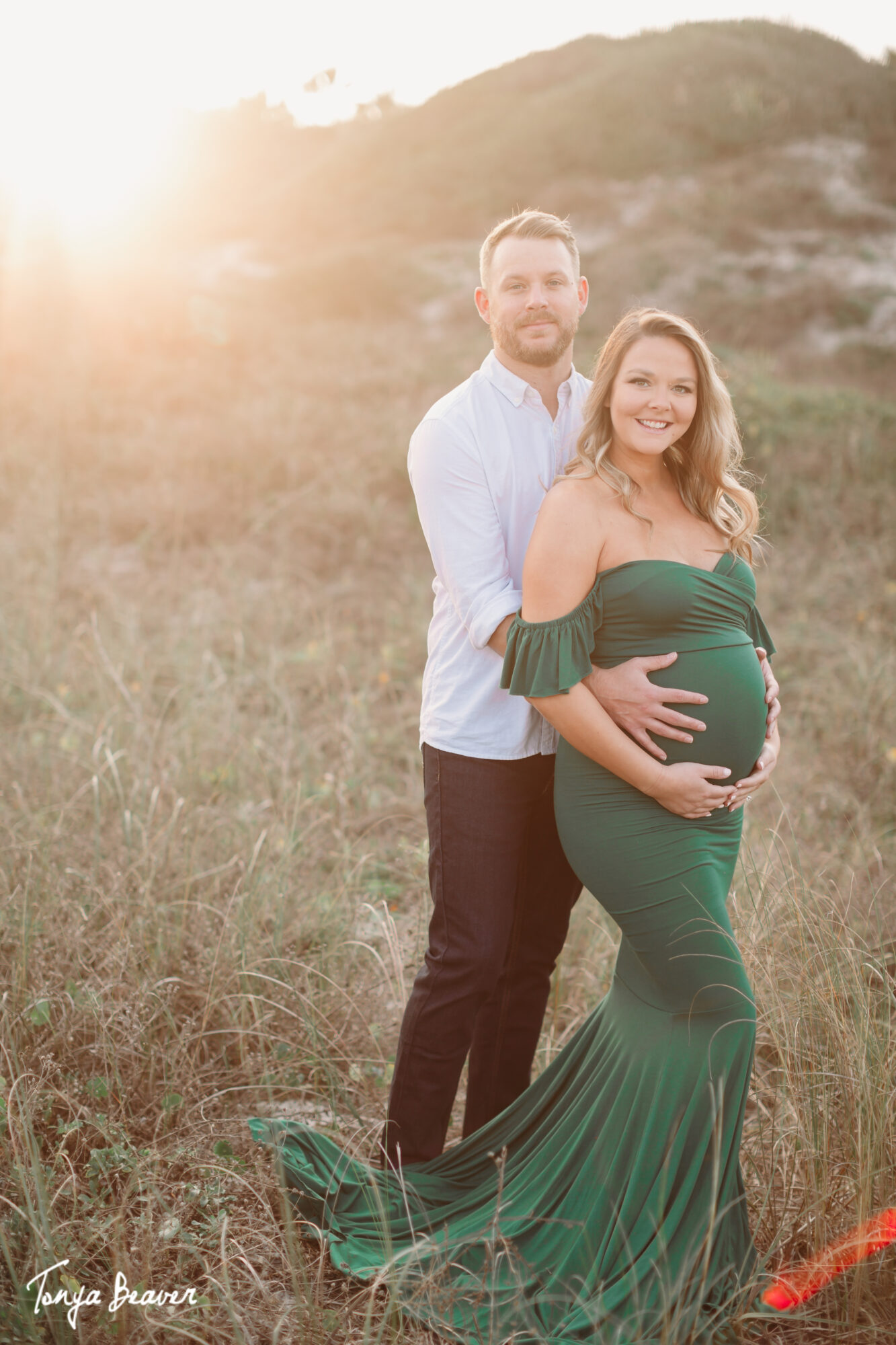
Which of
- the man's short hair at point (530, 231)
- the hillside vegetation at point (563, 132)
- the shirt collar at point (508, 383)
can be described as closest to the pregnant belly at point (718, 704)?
the shirt collar at point (508, 383)

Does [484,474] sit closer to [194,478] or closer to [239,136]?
[194,478]

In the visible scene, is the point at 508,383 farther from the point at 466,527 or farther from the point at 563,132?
the point at 563,132

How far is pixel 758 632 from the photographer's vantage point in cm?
231

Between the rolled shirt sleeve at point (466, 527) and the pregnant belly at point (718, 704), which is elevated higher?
the rolled shirt sleeve at point (466, 527)

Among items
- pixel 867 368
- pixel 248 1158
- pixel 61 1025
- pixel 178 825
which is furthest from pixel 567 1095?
pixel 867 368

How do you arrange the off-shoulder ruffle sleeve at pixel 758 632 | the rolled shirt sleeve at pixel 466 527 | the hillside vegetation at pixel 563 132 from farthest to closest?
the hillside vegetation at pixel 563 132, the off-shoulder ruffle sleeve at pixel 758 632, the rolled shirt sleeve at pixel 466 527

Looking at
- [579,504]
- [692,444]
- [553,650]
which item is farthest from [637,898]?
[692,444]

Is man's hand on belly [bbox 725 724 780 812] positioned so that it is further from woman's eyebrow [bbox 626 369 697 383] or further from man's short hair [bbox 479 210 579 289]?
man's short hair [bbox 479 210 579 289]

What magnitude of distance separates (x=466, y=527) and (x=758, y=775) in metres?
0.89

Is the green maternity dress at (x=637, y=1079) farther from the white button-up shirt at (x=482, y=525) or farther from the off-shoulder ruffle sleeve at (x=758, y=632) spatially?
the white button-up shirt at (x=482, y=525)

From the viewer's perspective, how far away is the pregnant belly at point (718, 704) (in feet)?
6.68

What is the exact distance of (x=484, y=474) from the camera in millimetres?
2215
